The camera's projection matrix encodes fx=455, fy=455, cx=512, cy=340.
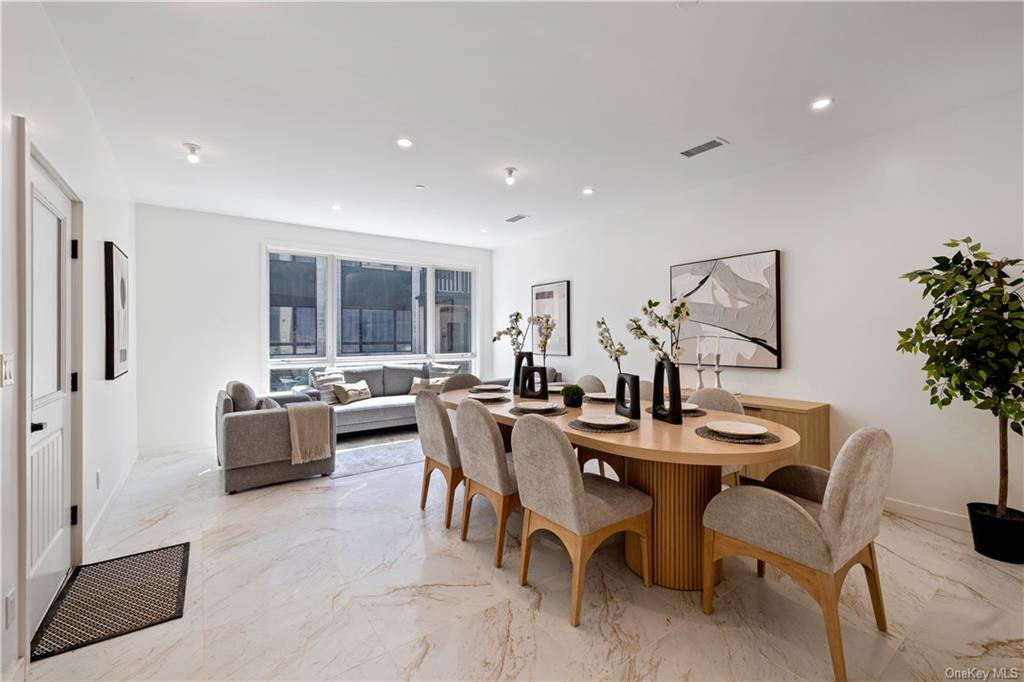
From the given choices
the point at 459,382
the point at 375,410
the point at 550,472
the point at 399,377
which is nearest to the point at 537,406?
the point at 550,472

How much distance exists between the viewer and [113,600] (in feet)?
7.16

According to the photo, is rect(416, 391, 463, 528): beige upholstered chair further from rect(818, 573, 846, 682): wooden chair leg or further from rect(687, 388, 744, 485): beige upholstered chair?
rect(818, 573, 846, 682): wooden chair leg

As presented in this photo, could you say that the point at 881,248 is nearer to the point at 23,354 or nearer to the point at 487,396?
the point at 487,396

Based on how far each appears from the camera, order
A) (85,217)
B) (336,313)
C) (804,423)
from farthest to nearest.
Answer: (336,313) < (804,423) < (85,217)

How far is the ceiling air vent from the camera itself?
3326 millimetres

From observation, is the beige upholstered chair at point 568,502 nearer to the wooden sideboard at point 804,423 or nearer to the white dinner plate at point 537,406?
the white dinner plate at point 537,406

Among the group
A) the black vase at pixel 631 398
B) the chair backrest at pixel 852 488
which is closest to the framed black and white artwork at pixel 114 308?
the black vase at pixel 631 398

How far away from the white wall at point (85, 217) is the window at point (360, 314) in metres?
1.69

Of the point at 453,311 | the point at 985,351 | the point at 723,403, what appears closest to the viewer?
the point at 985,351

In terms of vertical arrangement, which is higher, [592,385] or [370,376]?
[592,385]

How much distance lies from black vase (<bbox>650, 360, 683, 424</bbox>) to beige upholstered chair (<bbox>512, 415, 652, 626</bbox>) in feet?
1.44

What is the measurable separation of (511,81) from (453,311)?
16.2ft

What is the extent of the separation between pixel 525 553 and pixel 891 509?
9.07ft

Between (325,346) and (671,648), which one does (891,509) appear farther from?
(325,346)
